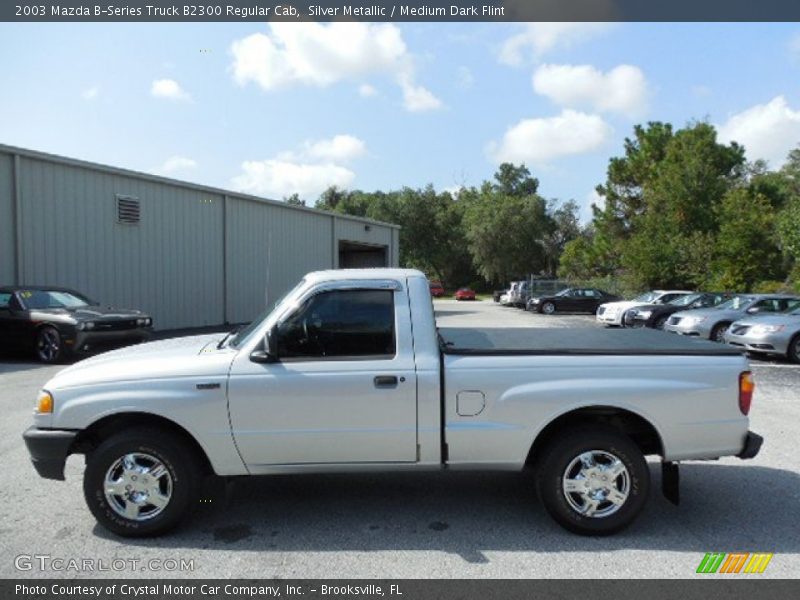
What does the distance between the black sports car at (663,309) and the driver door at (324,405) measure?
16.0m

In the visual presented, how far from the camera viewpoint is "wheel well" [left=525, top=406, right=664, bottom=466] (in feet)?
13.6

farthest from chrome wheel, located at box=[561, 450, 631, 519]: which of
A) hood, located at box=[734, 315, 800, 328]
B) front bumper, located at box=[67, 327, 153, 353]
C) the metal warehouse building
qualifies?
hood, located at box=[734, 315, 800, 328]

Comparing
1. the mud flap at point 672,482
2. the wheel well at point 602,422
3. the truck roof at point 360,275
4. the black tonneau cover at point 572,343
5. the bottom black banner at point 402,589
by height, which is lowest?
the bottom black banner at point 402,589

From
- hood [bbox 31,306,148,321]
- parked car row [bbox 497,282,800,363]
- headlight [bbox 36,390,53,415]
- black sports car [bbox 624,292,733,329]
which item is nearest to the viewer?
headlight [bbox 36,390,53,415]

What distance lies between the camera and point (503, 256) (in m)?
61.6

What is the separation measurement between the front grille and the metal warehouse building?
8.85 ft

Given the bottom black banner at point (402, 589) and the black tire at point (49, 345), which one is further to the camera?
the black tire at point (49, 345)

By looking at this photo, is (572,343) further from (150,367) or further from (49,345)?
(49,345)

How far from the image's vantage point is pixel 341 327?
414 cm

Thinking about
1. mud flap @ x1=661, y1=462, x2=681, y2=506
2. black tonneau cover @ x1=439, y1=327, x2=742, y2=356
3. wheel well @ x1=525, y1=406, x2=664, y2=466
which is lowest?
mud flap @ x1=661, y1=462, x2=681, y2=506

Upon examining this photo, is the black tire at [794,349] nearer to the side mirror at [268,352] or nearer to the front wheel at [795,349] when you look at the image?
the front wheel at [795,349]

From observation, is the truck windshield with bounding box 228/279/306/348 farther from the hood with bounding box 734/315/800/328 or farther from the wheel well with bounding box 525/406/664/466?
the hood with bounding box 734/315/800/328

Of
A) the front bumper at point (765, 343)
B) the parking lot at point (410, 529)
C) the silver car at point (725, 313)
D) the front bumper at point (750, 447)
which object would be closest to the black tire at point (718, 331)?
the silver car at point (725, 313)

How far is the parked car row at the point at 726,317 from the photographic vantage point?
1238cm
